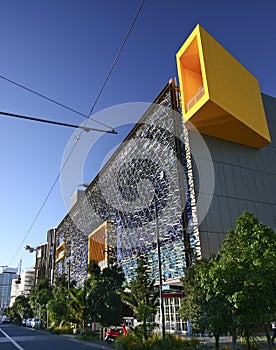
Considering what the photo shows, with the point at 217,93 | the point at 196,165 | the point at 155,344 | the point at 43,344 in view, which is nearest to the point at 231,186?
the point at 196,165

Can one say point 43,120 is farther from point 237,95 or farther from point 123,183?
point 123,183

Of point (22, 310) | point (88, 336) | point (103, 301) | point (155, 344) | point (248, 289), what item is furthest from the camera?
point (22, 310)

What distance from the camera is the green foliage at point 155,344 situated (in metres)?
14.4

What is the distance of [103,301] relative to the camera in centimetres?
2519

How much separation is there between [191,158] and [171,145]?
3.35 meters

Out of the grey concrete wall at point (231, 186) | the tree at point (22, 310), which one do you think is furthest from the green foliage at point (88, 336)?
the tree at point (22, 310)

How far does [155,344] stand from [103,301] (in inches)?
415

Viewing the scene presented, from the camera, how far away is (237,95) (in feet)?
103

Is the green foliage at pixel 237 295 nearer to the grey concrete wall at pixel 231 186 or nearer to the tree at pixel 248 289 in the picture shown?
the tree at pixel 248 289

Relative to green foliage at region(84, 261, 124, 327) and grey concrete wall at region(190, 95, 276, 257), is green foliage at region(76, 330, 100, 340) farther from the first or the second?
grey concrete wall at region(190, 95, 276, 257)

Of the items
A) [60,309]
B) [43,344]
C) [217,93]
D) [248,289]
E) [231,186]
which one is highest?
[217,93]

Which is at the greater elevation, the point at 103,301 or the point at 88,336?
the point at 103,301

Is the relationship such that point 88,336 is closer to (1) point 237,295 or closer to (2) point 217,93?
(1) point 237,295

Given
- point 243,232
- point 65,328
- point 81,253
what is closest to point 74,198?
point 81,253
